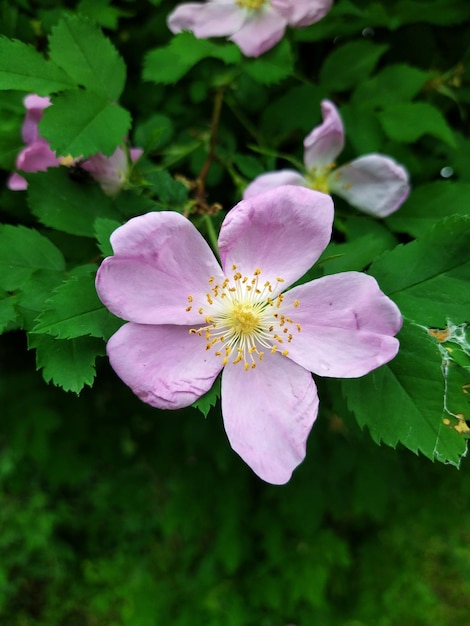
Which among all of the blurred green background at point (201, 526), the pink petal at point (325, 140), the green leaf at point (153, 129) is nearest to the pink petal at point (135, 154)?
the green leaf at point (153, 129)

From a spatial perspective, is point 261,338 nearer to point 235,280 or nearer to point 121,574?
point 235,280

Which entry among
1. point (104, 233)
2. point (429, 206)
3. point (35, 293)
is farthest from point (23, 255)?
point (429, 206)

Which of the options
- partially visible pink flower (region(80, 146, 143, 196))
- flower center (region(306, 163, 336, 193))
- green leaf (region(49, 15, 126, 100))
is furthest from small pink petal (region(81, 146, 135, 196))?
flower center (region(306, 163, 336, 193))

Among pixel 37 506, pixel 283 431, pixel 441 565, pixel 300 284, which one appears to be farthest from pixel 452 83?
pixel 37 506

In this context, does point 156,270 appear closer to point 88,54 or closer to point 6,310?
point 6,310

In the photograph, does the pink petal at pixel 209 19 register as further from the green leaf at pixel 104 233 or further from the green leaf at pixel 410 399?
the green leaf at pixel 410 399
